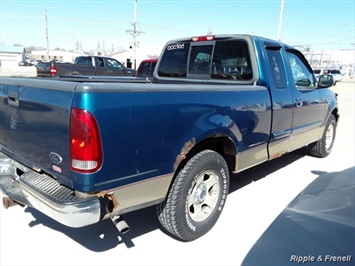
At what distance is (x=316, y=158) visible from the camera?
5.92 m

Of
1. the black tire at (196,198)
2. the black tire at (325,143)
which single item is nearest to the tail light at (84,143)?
the black tire at (196,198)

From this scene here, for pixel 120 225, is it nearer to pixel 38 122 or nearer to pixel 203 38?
pixel 38 122

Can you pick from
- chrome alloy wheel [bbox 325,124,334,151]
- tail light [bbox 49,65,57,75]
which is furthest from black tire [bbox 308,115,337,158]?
tail light [bbox 49,65,57,75]

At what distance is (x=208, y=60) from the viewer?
13.9ft

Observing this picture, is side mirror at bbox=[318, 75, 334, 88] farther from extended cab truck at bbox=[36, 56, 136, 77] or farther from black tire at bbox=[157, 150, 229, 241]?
extended cab truck at bbox=[36, 56, 136, 77]

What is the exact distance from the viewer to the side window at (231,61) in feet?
12.5

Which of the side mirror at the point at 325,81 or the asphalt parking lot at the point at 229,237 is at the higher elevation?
the side mirror at the point at 325,81

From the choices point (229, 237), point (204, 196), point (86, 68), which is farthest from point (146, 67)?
point (229, 237)

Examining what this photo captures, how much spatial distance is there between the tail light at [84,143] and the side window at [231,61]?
7.84ft

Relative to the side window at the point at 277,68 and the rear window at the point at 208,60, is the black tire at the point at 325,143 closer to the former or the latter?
the side window at the point at 277,68

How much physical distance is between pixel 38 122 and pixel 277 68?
304 centimetres

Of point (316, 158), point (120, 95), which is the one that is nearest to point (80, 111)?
point (120, 95)

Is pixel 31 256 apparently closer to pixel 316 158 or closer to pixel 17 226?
pixel 17 226

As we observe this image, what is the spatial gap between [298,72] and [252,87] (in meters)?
1.62
